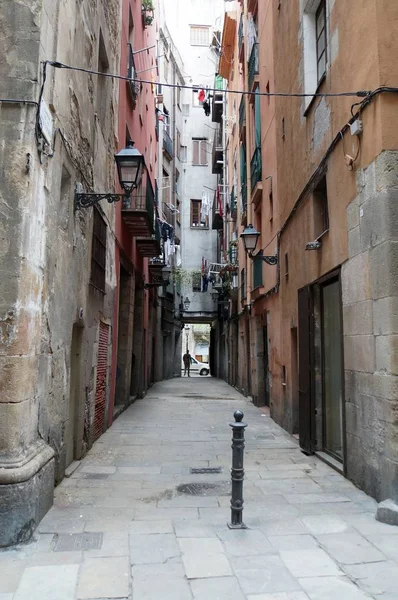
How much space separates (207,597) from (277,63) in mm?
11105

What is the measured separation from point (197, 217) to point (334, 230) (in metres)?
29.2

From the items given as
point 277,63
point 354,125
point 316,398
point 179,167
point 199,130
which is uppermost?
point 199,130

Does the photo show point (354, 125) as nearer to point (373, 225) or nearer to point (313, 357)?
point (373, 225)

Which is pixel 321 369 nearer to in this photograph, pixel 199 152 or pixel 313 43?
pixel 313 43

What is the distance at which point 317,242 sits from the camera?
7.64 m

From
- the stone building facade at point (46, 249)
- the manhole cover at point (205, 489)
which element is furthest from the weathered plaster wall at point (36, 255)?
the manhole cover at point (205, 489)

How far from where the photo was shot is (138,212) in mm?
12109

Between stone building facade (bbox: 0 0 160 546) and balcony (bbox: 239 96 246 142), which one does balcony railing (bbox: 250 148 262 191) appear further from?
stone building facade (bbox: 0 0 160 546)

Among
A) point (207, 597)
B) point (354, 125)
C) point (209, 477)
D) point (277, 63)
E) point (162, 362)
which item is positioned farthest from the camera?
point (162, 362)

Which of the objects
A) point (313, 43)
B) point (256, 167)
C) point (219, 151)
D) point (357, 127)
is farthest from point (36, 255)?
point (219, 151)

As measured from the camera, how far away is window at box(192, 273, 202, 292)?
110 feet

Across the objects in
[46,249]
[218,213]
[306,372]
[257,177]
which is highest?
[218,213]

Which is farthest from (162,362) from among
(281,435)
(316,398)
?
(316,398)

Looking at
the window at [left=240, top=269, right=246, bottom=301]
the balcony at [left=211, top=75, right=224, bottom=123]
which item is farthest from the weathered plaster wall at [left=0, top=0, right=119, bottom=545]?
the balcony at [left=211, top=75, right=224, bottom=123]
